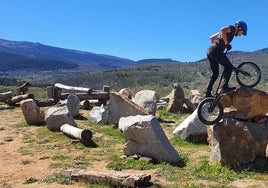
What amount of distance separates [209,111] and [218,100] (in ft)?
1.54

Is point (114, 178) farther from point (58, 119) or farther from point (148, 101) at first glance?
point (148, 101)

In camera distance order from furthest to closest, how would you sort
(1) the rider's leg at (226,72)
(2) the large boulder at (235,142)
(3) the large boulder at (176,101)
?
(3) the large boulder at (176,101) → (2) the large boulder at (235,142) → (1) the rider's leg at (226,72)

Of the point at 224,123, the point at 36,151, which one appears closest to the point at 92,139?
the point at 36,151

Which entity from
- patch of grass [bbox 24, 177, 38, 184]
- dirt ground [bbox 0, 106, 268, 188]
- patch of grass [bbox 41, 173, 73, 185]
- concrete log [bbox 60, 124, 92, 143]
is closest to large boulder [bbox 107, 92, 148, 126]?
concrete log [bbox 60, 124, 92, 143]

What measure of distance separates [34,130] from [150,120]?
864 centimetres

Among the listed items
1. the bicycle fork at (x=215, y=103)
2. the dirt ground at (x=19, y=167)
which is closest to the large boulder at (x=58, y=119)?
the dirt ground at (x=19, y=167)

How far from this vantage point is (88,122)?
976 inches

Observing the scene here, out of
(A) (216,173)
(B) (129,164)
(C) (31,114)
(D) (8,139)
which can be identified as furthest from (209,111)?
(C) (31,114)

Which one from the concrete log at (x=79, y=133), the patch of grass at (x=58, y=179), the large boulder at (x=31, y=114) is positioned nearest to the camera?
the patch of grass at (x=58, y=179)

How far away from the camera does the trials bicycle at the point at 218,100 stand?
47.6 feet

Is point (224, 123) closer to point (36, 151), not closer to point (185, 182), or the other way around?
point (185, 182)

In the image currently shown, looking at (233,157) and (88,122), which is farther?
(88,122)

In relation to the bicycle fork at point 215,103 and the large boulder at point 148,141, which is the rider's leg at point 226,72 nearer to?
the bicycle fork at point 215,103

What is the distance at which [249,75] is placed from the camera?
49.5 ft
